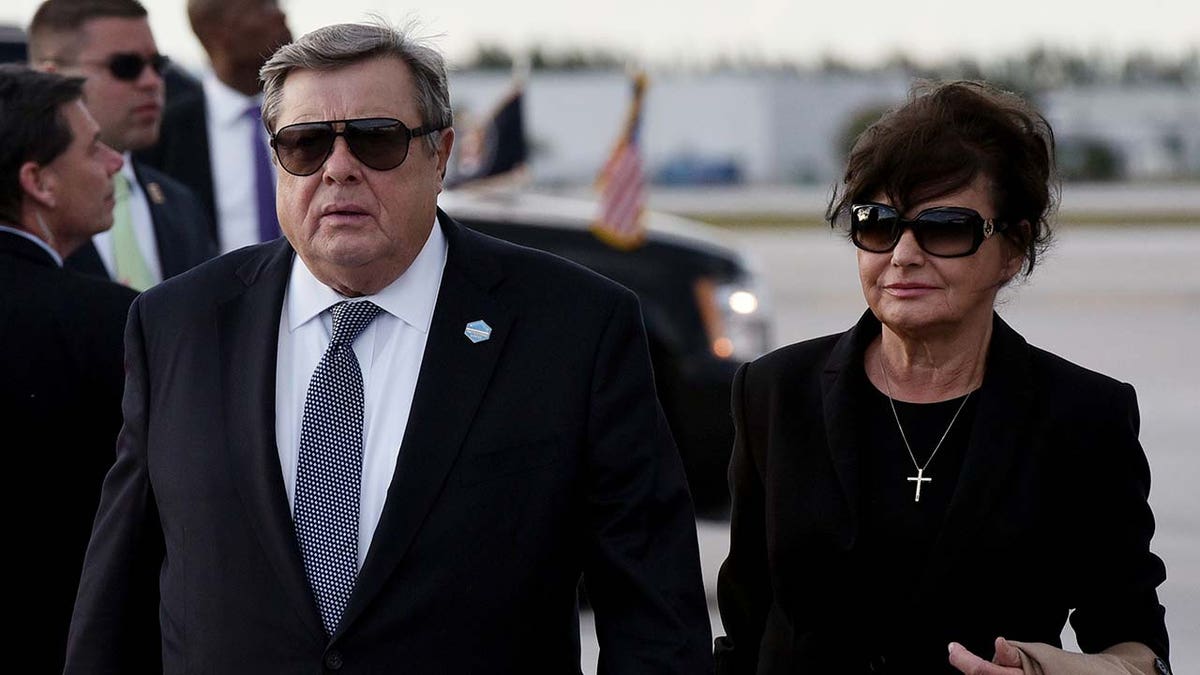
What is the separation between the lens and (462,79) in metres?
59.9

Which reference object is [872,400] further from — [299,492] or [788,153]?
[788,153]

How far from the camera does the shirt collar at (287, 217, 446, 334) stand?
303cm

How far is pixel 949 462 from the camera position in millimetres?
3189

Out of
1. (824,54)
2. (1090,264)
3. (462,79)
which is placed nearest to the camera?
(1090,264)

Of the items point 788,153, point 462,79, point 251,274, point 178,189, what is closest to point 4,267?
point 251,274

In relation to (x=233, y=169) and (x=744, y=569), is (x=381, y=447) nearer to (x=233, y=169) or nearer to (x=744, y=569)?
(x=744, y=569)

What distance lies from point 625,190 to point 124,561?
20.0 feet

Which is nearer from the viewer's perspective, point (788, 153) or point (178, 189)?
point (178, 189)

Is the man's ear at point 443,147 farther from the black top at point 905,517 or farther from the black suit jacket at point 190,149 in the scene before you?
the black suit jacket at point 190,149

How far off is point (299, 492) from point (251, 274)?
42cm

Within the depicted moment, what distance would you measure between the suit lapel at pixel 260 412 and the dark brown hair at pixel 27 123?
Answer: 3.00 ft

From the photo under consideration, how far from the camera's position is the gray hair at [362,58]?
2.99 meters

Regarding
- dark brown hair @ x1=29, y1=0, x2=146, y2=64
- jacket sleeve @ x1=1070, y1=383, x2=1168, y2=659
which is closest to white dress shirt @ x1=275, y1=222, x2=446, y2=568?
jacket sleeve @ x1=1070, y1=383, x2=1168, y2=659

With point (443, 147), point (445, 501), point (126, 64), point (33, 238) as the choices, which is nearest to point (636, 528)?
point (445, 501)
